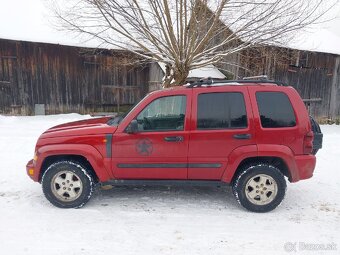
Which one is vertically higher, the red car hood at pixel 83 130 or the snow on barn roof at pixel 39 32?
the snow on barn roof at pixel 39 32

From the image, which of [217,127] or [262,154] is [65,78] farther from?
[262,154]

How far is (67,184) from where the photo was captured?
4.28 metres

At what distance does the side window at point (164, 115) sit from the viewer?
4.18 meters

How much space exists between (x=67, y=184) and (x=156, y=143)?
147 cm

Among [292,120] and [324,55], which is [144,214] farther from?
[324,55]

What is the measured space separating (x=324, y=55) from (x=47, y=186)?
49.2 ft

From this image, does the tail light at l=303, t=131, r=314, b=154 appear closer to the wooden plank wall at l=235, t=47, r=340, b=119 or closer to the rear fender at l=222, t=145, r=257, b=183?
the rear fender at l=222, t=145, r=257, b=183

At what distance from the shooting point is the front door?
4.14m

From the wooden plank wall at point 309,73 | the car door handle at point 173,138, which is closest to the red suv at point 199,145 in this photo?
the car door handle at point 173,138

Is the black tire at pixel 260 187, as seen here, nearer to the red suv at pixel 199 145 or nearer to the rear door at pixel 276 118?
the red suv at pixel 199 145

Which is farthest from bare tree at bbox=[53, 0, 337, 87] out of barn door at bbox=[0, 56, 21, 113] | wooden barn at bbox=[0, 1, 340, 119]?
barn door at bbox=[0, 56, 21, 113]

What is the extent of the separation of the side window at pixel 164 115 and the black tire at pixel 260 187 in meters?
1.18

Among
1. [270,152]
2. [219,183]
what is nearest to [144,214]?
[219,183]

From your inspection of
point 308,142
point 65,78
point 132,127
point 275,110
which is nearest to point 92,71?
point 65,78
